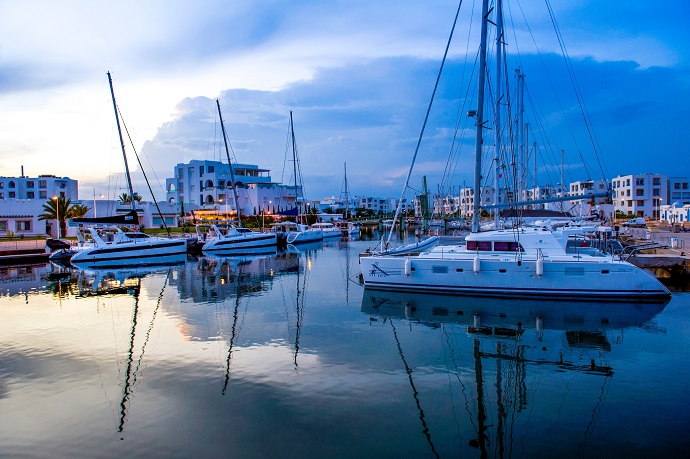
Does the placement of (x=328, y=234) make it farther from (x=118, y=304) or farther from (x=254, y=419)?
(x=254, y=419)

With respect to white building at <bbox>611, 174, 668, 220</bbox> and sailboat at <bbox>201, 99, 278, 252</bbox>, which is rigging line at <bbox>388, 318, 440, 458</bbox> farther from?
white building at <bbox>611, 174, 668, 220</bbox>

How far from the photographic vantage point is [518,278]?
819 inches

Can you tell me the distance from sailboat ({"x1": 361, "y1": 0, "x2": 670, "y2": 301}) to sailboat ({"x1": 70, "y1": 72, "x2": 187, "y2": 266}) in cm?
2601

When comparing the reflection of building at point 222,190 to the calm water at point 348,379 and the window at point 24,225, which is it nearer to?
the window at point 24,225

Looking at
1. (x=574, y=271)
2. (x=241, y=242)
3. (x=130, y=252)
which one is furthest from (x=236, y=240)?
(x=574, y=271)

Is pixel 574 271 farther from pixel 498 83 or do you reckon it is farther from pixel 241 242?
pixel 241 242

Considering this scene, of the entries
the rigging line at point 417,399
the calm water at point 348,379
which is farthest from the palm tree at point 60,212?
the rigging line at point 417,399

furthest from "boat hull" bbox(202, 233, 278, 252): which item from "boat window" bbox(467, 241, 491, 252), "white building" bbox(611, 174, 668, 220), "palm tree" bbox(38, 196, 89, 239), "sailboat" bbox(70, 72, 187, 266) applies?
"white building" bbox(611, 174, 668, 220)

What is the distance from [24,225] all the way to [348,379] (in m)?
68.9

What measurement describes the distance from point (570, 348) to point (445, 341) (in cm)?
376

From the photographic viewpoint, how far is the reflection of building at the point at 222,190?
3853 inches

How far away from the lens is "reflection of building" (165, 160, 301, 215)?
97.9 metres

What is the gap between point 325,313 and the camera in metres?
20.0

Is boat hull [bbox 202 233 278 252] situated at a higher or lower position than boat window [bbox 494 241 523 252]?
lower
